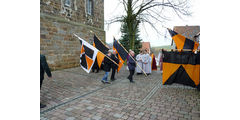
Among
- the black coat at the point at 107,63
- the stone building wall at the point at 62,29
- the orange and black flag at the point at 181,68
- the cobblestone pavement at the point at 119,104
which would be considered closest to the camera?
the cobblestone pavement at the point at 119,104

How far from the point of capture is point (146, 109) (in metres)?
3.83

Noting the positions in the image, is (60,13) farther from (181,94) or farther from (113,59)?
(181,94)

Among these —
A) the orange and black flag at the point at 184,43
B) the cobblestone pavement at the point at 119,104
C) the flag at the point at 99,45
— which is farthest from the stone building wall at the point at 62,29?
the orange and black flag at the point at 184,43

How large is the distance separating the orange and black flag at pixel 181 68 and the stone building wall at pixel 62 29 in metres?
7.25

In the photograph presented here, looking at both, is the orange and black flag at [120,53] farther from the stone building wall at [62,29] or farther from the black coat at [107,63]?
the stone building wall at [62,29]

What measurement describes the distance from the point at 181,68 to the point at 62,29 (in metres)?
8.32

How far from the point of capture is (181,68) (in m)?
6.09

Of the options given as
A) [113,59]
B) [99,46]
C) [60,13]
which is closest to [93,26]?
[60,13]

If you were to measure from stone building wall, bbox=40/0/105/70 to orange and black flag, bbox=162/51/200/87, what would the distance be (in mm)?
7251

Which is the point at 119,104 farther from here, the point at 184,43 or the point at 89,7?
the point at 89,7

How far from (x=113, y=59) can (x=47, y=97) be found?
3.21 metres

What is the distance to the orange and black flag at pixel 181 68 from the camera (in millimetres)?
5828

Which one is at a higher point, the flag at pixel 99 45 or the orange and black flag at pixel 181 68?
the flag at pixel 99 45

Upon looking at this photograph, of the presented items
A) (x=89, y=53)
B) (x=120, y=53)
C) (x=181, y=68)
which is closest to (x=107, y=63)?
(x=89, y=53)
